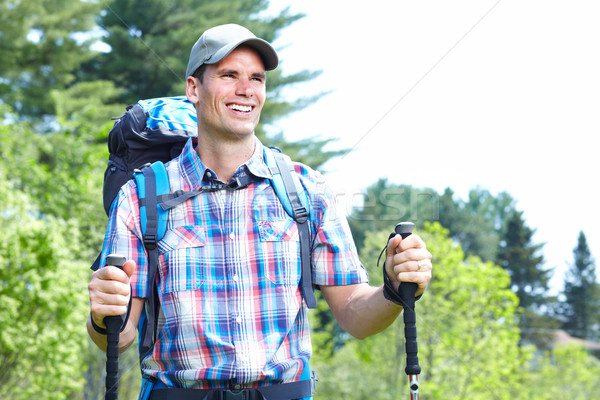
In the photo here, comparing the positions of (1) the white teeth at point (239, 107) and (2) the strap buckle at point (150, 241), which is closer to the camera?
(2) the strap buckle at point (150, 241)

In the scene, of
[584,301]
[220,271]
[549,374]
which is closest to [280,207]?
[220,271]

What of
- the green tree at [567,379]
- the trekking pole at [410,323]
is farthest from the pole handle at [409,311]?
the green tree at [567,379]

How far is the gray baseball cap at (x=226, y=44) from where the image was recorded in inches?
105

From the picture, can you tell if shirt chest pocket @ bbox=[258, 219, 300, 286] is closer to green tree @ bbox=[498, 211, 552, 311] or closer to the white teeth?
the white teeth

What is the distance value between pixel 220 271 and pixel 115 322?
17.1 inches

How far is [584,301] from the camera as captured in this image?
152 ft

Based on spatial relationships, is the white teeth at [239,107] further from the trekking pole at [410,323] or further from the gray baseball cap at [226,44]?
the trekking pole at [410,323]

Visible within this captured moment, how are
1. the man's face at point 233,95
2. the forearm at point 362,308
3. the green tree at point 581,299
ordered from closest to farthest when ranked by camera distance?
the forearm at point 362,308
the man's face at point 233,95
the green tree at point 581,299

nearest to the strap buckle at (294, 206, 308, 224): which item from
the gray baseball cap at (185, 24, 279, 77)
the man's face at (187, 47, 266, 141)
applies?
the man's face at (187, 47, 266, 141)

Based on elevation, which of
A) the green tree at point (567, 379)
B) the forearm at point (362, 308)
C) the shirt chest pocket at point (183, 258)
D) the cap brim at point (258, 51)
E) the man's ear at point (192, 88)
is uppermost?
the cap brim at point (258, 51)

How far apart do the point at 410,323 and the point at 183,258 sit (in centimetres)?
89

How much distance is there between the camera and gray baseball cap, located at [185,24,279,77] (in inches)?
105

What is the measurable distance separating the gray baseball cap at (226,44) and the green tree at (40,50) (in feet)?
72.6

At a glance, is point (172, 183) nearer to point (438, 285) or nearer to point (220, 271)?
point (220, 271)
